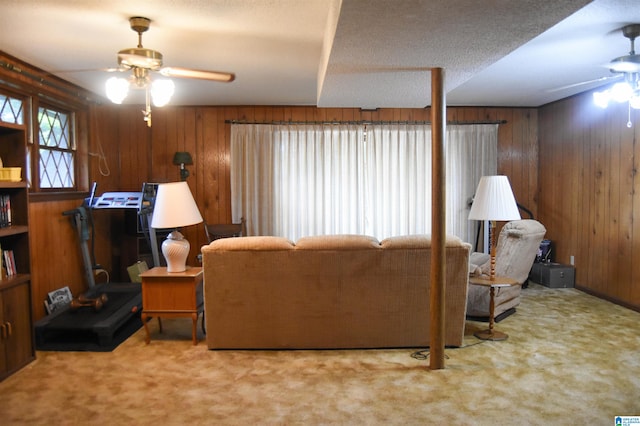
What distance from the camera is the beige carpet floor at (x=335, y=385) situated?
8.07 ft

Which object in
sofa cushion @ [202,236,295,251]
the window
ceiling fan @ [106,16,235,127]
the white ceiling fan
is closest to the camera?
ceiling fan @ [106,16,235,127]

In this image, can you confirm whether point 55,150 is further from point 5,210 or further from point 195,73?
point 195,73

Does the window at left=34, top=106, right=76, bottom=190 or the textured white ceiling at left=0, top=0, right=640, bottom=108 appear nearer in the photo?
the textured white ceiling at left=0, top=0, right=640, bottom=108

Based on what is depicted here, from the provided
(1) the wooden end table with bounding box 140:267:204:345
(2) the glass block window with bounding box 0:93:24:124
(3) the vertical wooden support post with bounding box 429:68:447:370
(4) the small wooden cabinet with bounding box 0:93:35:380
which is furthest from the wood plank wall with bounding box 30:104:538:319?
(3) the vertical wooden support post with bounding box 429:68:447:370

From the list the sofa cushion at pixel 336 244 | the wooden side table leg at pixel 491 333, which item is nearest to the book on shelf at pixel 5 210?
the sofa cushion at pixel 336 244

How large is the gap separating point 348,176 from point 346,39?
3.70 m

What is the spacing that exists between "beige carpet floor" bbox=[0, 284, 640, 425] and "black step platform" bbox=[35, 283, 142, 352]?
0.50 feet

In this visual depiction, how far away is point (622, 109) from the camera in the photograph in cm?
473

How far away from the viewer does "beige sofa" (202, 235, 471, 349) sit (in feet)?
10.8

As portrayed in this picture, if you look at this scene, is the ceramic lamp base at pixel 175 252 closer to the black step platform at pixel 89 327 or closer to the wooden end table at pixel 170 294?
the wooden end table at pixel 170 294

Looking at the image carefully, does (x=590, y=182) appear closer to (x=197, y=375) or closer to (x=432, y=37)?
(x=432, y=37)

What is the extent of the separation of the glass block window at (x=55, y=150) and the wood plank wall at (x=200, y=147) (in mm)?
535

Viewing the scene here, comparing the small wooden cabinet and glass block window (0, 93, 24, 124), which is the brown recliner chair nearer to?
the small wooden cabinet

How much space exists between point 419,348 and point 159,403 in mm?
1897
